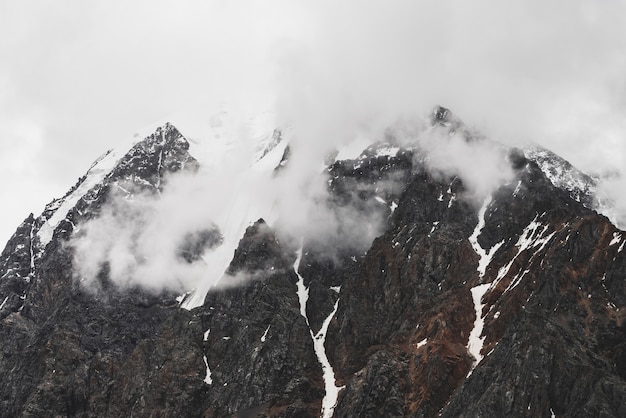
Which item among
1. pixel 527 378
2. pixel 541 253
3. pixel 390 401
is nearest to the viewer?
pixel 527 378

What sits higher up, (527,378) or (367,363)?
(367,363)

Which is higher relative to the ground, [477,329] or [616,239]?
[616,239]

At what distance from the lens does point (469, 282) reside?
19412 cm

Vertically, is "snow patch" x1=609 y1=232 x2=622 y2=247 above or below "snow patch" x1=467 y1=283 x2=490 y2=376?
above

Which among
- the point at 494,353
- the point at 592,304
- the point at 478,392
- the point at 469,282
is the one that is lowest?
the point at 478,392

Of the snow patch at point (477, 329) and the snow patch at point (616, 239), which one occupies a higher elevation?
the snow patch at point (616, 239)

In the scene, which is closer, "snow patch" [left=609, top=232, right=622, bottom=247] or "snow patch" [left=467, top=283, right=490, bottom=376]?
"snow patch" [left=609, top=232, right=622, bottom=247]

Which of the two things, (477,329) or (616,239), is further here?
(477,329)

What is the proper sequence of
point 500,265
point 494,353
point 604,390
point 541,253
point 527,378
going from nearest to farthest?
point 604,390 < point 527,378 < point 494,353 < point 541,253 < point 500,265

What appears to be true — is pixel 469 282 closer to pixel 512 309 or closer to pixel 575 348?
pixel 512 309

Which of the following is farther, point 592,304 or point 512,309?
point 512,309

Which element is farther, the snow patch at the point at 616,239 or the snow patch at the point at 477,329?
the snow patch at the point at 477,329

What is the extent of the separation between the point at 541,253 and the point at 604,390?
54752mm

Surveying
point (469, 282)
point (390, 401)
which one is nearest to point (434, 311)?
point (469, 282)
